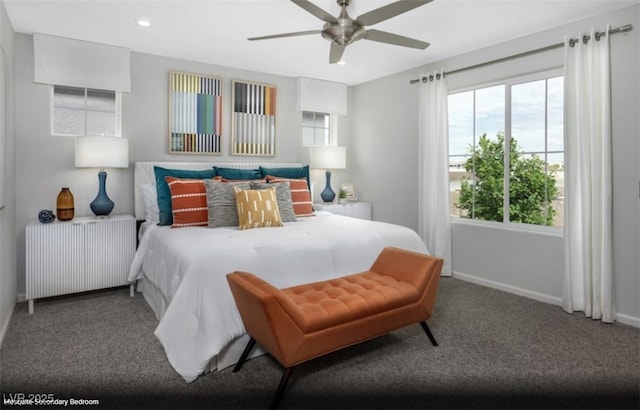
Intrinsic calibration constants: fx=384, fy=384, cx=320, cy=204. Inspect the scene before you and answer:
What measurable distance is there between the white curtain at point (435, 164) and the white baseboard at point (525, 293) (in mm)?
227

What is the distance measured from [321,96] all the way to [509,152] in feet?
8.20

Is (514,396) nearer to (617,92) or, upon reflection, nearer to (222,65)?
(617,92)

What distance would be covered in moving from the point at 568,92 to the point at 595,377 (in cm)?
223

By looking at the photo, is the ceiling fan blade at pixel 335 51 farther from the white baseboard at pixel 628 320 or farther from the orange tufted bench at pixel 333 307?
the white baseboard at pixel 628 320

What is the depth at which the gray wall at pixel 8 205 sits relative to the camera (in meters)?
2.73

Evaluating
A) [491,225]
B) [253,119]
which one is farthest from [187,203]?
[491,225]

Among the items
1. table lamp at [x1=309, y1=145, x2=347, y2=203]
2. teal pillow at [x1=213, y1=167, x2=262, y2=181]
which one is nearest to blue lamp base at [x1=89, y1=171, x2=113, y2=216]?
teal pillow at [x1=213, y1=167, x2=262, y2=181]

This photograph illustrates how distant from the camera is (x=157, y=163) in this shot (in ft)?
13.1

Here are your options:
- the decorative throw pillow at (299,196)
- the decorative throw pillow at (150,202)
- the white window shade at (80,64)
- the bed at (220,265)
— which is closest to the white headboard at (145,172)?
the decorative throw pillow at (150,202)

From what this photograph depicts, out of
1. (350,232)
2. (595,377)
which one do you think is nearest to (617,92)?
(595,377)

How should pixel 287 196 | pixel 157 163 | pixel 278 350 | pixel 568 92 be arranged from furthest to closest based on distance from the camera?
pixel 157 163 → pixel 287 196 → pixel 568 92 → pixel 278 350

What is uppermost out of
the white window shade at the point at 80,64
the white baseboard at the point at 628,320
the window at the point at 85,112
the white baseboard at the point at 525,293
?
the white window shade at the point at 80,64

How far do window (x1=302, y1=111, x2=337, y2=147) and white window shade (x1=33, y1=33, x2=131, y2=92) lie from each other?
2226 mm

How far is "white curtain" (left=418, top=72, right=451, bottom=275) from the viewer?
4.25m
